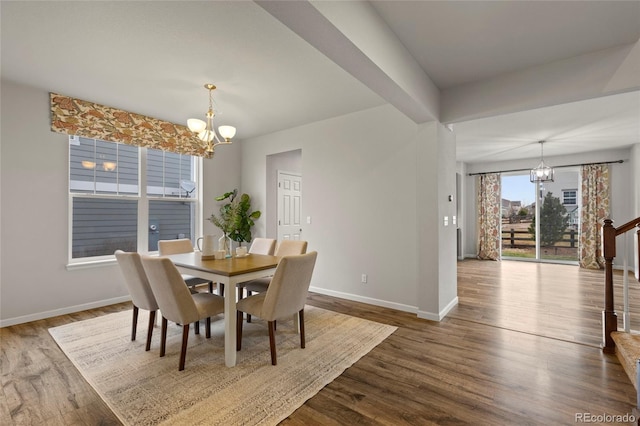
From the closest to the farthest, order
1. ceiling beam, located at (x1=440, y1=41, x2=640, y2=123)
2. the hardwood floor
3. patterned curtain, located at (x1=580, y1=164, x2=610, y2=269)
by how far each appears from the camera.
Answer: the hardwood floor → ceiling beam, located at (x1=440, y1=41, x2=640, y2=123) → patterned curtain, located at (x1=580, y1=164, x2=610, y2=269)

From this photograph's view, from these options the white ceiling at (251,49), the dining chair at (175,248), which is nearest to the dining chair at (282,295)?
the dining chair at (175,248)

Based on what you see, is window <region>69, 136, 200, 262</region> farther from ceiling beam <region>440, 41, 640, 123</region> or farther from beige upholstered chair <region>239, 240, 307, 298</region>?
ceiling beam <region>440, 41, 640, 123</region>

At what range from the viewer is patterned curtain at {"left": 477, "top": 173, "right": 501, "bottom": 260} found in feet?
25.0

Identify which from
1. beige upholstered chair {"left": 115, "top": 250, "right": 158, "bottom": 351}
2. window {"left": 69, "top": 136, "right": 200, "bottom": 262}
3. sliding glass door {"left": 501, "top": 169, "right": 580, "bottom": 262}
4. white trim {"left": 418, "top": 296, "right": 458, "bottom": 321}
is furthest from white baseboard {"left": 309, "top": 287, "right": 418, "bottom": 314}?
sliding glass door {"left": 501, "top": 169, "right": 580, "bottom": 262}

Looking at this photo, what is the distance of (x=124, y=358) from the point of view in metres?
2.51

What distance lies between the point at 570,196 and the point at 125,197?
9.20m

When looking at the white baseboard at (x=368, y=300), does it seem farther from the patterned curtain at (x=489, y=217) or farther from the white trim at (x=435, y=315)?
the patterned curtain at (x=489, y=217)

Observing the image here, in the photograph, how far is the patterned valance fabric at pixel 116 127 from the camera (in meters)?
3.61

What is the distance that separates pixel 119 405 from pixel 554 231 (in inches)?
345

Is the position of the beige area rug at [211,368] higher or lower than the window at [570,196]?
lower

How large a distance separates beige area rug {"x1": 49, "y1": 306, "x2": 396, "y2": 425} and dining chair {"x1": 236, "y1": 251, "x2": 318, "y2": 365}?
0.73 ft

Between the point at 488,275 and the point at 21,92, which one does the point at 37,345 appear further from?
the point at 488,275

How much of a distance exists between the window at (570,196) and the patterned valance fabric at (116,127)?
26.8ft

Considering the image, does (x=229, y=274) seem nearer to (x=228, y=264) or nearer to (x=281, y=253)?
(x=228, y=264)
